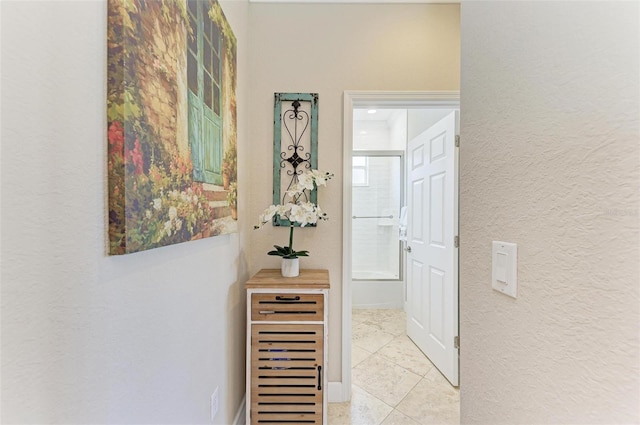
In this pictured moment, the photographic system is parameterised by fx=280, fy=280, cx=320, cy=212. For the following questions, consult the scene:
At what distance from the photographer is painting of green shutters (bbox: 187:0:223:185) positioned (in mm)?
1015

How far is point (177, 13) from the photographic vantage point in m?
0.90

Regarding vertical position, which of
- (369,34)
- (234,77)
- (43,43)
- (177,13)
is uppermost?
(369,34)

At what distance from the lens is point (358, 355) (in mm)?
2557

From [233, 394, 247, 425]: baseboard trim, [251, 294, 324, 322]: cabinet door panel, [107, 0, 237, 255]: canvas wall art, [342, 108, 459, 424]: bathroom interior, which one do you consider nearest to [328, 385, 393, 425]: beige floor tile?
[342, 108, 459, 424]: bathroom interior

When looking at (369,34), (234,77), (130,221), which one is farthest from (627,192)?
(369,34)

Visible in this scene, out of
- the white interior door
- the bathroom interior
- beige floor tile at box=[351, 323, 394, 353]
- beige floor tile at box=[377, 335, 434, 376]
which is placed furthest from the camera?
beige floor tile at box=[351, 323, 394, 353]

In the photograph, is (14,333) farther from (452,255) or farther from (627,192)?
(452,255)

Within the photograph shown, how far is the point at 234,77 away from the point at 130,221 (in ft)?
3.87

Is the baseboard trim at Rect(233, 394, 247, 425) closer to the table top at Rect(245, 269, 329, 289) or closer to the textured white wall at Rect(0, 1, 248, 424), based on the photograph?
the table top at Rect(245, 269, 329, 289)

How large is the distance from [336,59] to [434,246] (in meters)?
1.63

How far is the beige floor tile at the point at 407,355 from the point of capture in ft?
7.68

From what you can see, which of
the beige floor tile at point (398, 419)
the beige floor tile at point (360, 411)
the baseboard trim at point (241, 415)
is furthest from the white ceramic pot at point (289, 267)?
the beige floor tile at point (398, 419)

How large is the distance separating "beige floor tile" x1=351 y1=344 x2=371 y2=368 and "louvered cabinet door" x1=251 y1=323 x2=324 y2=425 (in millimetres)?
903

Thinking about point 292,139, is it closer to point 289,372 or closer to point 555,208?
point 289,372
